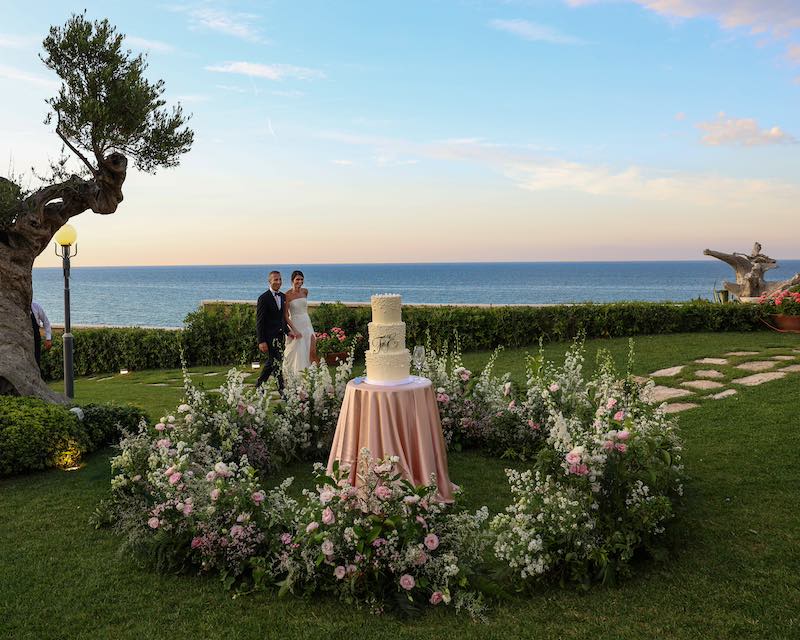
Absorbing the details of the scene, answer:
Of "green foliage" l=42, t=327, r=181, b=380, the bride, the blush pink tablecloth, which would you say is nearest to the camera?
the blush pink tablecloth

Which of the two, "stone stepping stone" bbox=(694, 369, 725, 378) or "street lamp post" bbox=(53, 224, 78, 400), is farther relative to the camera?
"street lamp post" bbox=(53, 224, 78, 400)

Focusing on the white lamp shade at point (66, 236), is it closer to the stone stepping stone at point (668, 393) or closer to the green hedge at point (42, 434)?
the green hedge at point (42, 434)

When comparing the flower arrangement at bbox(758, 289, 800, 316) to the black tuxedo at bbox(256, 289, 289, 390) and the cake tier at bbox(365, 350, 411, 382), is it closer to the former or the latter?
the black tuxedo at bbox(256, 289, 289, 390)

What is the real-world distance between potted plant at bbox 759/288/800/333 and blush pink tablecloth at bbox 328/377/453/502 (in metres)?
11.6

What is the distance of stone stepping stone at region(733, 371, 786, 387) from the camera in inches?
343

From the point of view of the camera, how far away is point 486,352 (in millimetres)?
13898

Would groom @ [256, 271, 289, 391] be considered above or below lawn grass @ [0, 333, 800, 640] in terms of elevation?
above

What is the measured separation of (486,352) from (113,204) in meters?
8.45

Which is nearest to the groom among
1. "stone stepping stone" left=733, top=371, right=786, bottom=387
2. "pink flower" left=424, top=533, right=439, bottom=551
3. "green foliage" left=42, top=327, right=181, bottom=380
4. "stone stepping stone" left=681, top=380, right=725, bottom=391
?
"pink flower" left=424, top=533, right=439, bottom=551

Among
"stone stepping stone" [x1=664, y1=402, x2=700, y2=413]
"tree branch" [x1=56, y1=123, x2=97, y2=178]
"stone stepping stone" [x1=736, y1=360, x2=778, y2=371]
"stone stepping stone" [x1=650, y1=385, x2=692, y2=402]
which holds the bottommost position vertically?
"stone stepping stone" [x1=664, y1=402, x2=700, y2=413]

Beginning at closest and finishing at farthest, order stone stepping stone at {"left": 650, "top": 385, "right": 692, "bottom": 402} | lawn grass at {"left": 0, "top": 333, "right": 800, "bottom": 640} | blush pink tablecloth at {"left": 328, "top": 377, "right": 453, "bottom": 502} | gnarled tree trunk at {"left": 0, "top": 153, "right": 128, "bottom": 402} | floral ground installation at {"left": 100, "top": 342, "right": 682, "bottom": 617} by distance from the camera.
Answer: lawn grass at {"left": 0, "top": 333, "right": 800, "bottom": 640} → floral ground installation at {"left": 100, "top": 342, "right": 682, "bottom": 617} → blush pink tablecloth at {"left": 328, "top": 377, "right": 453, "bottom": 502} → gnarled tree trunk at {"left": 0, "top": 153, "right": 128, "bottom": 402} → stone stepping stone at {"left": 650, "top": 385, "right": 692, "bottom": 402}

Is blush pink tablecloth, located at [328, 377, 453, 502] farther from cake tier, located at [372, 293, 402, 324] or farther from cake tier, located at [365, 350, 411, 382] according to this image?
cake tier, located at [372, 293, 402, 324]

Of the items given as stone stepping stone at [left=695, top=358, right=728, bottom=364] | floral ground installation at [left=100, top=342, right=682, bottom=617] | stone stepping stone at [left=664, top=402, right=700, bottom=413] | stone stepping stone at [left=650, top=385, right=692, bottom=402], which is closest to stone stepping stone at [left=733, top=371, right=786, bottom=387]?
stone stepping stone at [left=650, top=385, right=692, bottom=402]

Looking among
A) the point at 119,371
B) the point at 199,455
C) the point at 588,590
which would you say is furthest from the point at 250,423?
the point at 119,371
